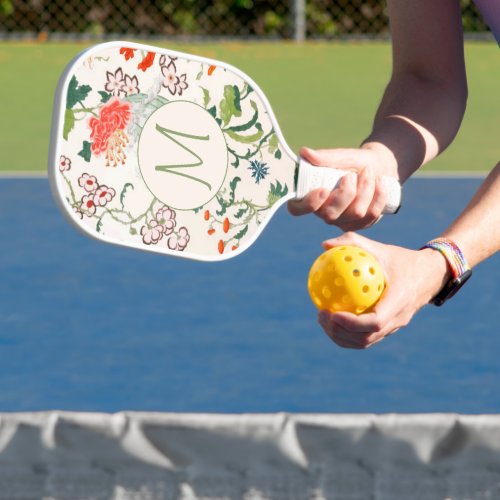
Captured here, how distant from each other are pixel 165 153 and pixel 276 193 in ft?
0.77

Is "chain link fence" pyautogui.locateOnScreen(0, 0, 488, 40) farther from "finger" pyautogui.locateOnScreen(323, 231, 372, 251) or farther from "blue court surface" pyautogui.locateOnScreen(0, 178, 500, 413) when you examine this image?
"finger" pyautogui.locateOnScreen(323, 231, 372, 251)

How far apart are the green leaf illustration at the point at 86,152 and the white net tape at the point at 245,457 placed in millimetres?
405

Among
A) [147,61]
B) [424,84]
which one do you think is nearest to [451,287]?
[424,84]

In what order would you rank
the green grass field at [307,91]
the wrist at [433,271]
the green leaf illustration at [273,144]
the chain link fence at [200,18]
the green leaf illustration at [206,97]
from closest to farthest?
the wrist at [433,271]
the green leaf illustration at [206,97]
the green leaf illustration at [273,144]
the green grass field at [307,91]
the chain link fence at [200,18]

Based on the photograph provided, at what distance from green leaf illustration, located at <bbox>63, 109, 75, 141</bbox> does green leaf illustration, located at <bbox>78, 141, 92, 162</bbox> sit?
0.13 feet

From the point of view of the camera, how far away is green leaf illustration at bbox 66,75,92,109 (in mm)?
2227

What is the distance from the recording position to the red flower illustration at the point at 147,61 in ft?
7.77

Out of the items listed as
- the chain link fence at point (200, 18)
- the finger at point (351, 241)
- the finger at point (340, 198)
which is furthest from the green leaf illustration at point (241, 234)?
the chain link fence at point (200, 18)

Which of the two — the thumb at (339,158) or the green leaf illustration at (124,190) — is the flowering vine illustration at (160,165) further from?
the thumb at (339,158)

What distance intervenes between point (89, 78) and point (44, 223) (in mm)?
4109

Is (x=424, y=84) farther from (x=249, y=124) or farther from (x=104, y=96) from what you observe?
(x=104, y=96)

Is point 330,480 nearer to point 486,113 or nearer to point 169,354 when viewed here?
point 169,354

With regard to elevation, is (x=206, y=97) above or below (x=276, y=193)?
above

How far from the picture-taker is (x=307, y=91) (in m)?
10.0
